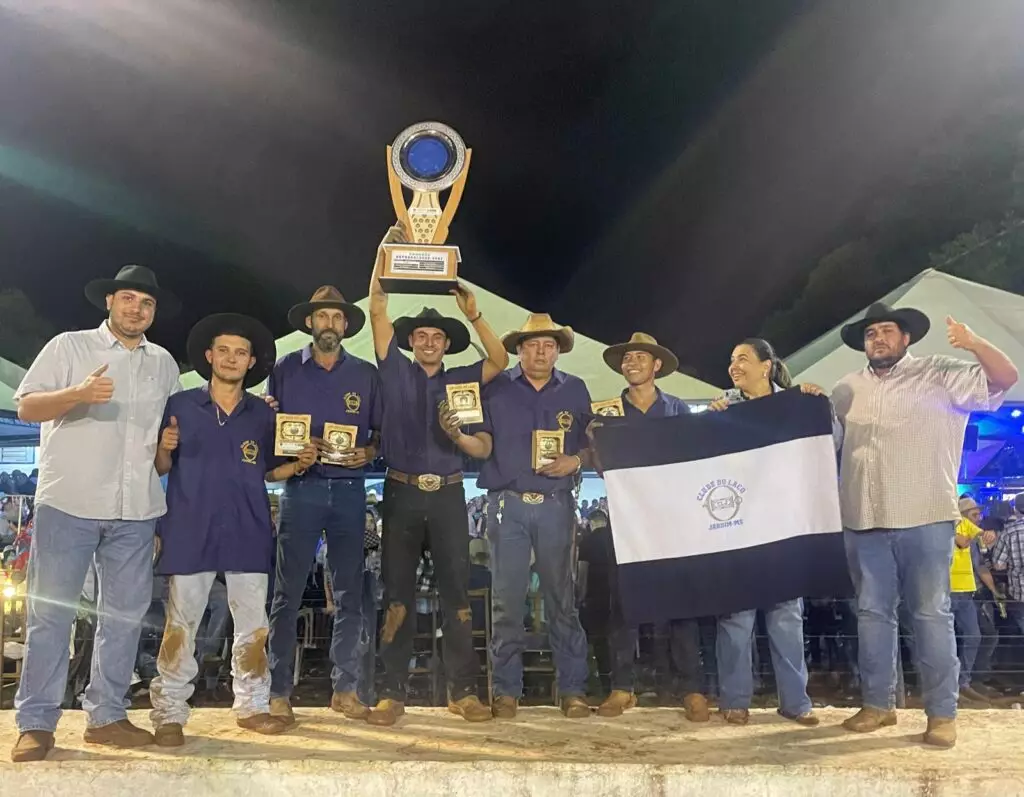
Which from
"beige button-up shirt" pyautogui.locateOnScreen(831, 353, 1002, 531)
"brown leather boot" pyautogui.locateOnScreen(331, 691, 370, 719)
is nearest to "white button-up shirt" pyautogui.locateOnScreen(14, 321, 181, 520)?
"brown leather boot" pyautogui.locateOnScreen(331, 691, 370, 719)

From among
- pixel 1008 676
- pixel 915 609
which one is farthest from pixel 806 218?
pixel 915 609

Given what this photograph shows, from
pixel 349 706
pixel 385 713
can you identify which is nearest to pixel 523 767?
pixel 385 713

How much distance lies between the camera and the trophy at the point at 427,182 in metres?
4.09

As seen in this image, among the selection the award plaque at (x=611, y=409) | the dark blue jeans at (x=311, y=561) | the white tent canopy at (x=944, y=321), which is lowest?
the dark blue jeans at (x=311, y=561)

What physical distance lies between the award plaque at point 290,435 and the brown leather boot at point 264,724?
1291 mm

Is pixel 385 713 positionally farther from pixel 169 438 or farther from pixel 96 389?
pixel 96 389

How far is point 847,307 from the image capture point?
12852 millimetres

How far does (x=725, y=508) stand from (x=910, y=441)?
97 centimetres

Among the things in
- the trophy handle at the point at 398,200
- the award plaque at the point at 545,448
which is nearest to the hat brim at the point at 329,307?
the trophy handle at the point at 398,200

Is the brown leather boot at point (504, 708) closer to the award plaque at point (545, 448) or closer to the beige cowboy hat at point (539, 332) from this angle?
the award plaque at point (545, 448)

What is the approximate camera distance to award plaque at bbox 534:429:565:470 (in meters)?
3.89

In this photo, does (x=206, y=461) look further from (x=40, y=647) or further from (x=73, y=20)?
(x=73, y=20)

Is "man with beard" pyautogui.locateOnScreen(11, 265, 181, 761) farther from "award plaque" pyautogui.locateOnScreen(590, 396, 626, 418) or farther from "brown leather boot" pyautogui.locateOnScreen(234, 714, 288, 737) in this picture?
"award plaque" pyautogui.locateOnScreen(590, 396, 626, 418)

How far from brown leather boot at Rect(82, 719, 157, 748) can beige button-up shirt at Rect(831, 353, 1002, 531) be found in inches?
142
